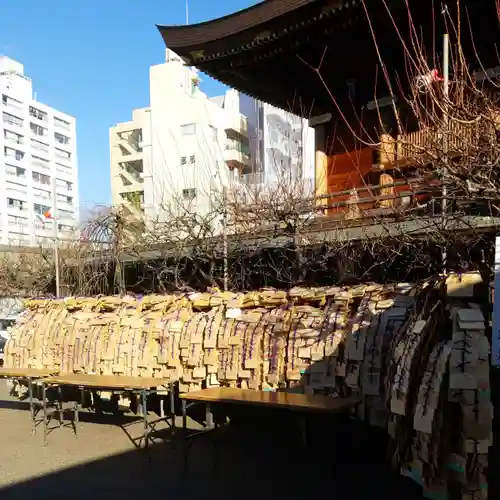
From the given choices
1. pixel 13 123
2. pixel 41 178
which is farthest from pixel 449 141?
pixel 41 178

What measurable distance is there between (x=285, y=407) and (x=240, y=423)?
2.29m

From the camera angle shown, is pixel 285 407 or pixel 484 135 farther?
pixel 285 407

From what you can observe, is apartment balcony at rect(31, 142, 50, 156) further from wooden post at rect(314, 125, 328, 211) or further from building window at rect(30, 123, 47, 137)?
wooden post at rect(314, 125, 328, 211)

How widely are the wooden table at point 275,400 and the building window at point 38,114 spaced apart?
5087 cm

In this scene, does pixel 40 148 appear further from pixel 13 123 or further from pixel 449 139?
pixel 449 139

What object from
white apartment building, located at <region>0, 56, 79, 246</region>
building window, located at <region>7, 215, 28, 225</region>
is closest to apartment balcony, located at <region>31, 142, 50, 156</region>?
white apartment building, located at <region>0, 56, 79, 246</region>

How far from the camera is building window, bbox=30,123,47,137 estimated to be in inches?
1949

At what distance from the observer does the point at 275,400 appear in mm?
4812

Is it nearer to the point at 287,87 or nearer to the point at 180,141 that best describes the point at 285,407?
the point at 287,87

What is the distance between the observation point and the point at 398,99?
373 inches

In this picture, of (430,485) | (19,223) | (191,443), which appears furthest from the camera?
(19,223)

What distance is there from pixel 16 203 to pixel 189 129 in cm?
2030

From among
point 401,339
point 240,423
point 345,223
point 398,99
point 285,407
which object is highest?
point 398,99

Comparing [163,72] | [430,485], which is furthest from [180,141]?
[430,485]
